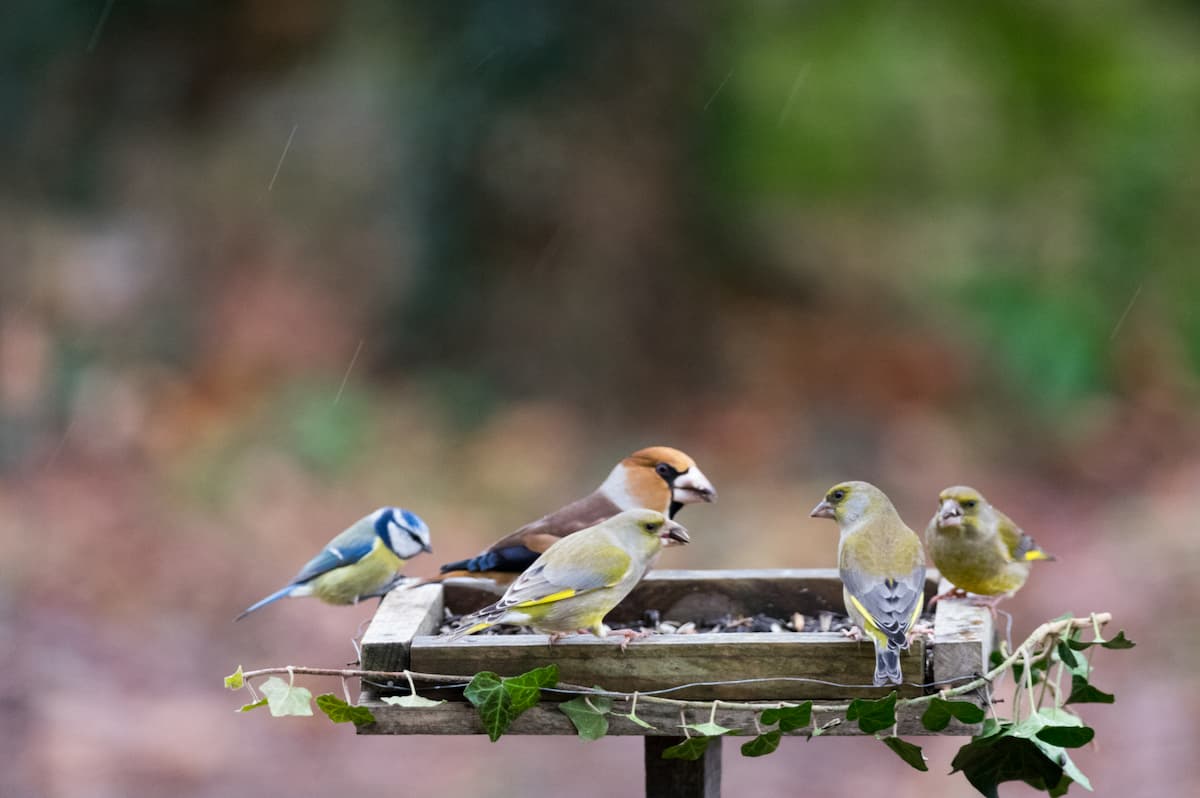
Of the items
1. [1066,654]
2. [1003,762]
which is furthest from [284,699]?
[1066,654]

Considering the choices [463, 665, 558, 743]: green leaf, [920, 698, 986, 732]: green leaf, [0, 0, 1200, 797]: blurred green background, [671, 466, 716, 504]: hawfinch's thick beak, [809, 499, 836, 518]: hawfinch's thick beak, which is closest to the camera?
[920, 698, 986, 732]: green leaf

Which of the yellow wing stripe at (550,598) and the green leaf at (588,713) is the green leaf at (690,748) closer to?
the green leaf at (588,713)

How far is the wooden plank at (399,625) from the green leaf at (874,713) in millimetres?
809

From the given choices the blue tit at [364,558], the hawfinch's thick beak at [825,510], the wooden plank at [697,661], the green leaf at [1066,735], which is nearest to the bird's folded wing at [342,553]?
the blue tit at [364,558]

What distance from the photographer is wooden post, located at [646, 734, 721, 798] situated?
3.02 meters

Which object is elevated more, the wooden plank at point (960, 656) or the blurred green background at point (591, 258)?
the blurred green background at point (591, 258)

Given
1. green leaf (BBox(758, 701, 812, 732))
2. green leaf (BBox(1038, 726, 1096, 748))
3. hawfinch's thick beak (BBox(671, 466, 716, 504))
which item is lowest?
green leaf (BBox(1038, 726, 1096, 748))

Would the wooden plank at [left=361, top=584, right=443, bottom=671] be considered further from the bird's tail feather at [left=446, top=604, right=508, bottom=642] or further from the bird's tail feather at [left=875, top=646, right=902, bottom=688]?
the bird's tail feather at [left=875, top=646, right=902, bottom=688]

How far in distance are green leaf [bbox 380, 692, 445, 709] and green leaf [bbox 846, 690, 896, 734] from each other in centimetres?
74

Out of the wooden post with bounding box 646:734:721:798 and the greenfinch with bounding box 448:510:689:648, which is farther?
the wooden post with bounding box 646:734:721:798

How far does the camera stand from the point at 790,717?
8.22 feet

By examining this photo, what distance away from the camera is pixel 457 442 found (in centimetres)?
855

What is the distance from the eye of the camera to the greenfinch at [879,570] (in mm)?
2557

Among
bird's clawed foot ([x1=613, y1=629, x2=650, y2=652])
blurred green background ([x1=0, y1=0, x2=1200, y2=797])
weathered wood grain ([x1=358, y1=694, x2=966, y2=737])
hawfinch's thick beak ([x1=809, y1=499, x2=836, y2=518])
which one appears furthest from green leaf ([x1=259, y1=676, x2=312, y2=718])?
Answer: blurred green background ([x1=0, y1=0, x2=1200, y2=797])
